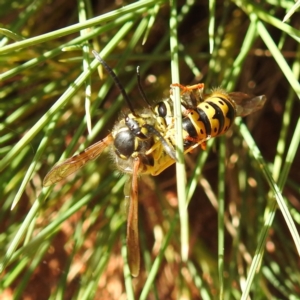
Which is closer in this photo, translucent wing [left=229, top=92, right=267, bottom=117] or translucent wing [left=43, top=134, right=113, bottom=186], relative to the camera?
translucent wing [left=43, top=134, right=113, bottom=186]

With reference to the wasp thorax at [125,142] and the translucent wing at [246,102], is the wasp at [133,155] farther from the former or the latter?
the translucent wing at [246,102]

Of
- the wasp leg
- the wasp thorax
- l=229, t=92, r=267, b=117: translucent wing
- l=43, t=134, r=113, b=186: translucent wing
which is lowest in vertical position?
the wasp leg

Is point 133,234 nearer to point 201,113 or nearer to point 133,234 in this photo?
point 133,234

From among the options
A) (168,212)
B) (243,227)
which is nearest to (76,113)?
(168,212)

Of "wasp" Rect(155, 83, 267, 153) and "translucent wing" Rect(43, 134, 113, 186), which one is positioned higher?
"translucent wing" Rect(43, 134, 113, 186)

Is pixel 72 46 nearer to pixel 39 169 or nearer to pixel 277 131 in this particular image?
pixel 39 169

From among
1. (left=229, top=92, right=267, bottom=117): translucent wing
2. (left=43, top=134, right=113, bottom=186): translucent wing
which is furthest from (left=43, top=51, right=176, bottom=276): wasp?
(left=229, top=92, right=267, bottom=117): translucent wing

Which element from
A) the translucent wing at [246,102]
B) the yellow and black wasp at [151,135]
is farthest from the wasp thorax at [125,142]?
the translucent wing at [246,102]

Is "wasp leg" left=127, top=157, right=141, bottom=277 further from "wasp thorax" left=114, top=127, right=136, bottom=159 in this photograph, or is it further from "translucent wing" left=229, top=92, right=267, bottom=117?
"translucent wing" left=229, top=92, right=267, bottom=117
